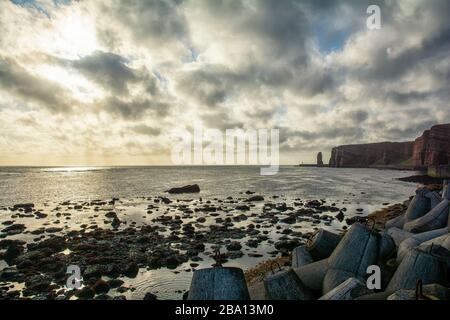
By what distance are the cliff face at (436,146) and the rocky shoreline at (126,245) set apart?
105m

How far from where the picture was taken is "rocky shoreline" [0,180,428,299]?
37.0 feet

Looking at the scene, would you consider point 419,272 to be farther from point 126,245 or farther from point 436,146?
point 436,146

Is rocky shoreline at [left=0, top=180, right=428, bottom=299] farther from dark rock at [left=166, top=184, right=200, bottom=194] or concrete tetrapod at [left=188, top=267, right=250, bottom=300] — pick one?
dark rock at [left=166, top=184, right=200, bottom=194]

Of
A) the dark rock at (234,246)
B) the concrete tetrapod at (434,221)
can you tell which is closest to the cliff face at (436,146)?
the concrete tetrapod at (434,221)

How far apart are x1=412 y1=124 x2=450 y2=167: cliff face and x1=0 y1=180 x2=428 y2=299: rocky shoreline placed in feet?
346

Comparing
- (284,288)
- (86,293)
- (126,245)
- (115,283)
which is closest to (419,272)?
(284,288)

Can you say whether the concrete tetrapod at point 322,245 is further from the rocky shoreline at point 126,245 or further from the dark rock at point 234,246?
the dark rock at point 234,246

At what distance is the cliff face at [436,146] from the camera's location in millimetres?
109056
